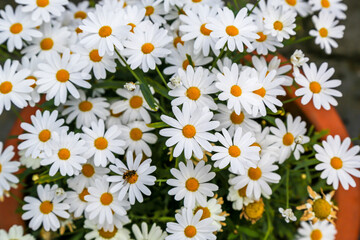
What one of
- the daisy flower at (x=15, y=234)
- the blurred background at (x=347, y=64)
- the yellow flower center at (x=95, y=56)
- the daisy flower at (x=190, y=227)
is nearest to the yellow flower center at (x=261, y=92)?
the daisy flower at (x=190, y=227)

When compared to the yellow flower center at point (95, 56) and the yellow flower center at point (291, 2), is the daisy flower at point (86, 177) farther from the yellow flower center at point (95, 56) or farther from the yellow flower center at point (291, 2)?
the yellow flower center at point (291, 2)

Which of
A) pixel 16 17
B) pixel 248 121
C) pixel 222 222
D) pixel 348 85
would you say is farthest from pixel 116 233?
pixel 348 85

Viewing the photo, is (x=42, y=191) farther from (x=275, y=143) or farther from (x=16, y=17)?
(x=275, y=143)

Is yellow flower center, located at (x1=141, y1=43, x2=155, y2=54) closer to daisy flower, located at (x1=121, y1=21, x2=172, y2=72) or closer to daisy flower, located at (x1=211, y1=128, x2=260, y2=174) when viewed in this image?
daisy flower, located at (x1=121, y1=21, x2=172, y2=72)

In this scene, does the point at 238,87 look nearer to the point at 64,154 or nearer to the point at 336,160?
the point at 336,160

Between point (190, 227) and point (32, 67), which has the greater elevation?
point (32, 67)

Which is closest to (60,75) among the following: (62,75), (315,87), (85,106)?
(62,75)

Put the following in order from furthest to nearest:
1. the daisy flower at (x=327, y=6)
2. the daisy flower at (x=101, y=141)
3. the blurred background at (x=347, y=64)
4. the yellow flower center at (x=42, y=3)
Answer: the blurred background at (x=347, y=64) < the daisy flower at (x=327, y=6) < the yellow flower center at (x=42, y=3) < the daisy flower at (x=101, y=141)
